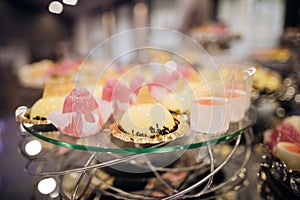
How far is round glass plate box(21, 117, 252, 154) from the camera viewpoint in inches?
21.3

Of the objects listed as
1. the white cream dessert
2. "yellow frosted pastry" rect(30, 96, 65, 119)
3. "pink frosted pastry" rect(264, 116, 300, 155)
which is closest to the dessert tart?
the white cream dessert

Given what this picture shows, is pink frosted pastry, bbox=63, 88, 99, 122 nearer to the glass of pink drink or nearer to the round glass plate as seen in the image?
the round glass plate

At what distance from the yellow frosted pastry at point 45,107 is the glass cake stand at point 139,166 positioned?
0.04 metres

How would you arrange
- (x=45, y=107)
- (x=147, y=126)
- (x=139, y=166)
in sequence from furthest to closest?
(x=139, y=166) → (x=45, y=107) → (x=147, y=126)

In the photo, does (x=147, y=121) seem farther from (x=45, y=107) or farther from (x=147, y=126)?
(x=45, y=107)

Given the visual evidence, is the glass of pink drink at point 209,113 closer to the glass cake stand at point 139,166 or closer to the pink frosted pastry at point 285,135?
the glass cake stand at point 139,166

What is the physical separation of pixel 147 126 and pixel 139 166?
1.09 ft

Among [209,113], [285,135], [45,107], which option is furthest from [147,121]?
[285,135]

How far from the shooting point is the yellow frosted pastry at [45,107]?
69 centimetres

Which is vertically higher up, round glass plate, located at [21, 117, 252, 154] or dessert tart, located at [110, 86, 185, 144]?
dessert tart, located at [110, 86, 185, 144]

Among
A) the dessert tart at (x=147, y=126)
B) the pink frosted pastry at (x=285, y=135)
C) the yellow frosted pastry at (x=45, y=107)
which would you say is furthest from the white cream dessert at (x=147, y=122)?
the pink frosted pastry at (x=285, y=135)

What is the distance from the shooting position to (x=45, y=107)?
0.70 m

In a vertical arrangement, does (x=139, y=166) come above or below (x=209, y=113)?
below

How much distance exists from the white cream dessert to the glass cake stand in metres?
0.03
